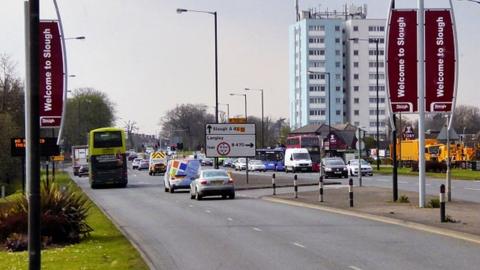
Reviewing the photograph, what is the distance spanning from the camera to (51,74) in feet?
75.2

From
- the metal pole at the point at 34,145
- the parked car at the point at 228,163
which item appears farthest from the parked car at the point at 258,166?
the metal pole at the point at 34,145

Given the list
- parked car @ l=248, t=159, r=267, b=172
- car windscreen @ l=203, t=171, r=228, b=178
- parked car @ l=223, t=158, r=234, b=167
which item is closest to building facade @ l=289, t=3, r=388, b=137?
parked car @ l=223, t=158, r=234, b=167

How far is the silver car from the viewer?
3516 cm

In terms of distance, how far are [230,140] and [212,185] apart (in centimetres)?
1410

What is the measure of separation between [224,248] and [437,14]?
14434 millimetres

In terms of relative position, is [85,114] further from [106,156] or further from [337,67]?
[106,156]

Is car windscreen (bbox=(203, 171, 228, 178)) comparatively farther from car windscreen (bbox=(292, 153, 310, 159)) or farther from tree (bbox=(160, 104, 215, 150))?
tree (bbox=(160, 104, 215, 150))

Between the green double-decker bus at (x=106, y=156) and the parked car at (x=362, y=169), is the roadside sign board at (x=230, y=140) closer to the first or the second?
the green double-decker bus at (x=106, y=156)

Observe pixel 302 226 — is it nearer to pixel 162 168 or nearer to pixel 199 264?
pixel 199 264

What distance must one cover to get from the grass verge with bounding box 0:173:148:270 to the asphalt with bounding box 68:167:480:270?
16.7 inches

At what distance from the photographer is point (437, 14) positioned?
86.2ft

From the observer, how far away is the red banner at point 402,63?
2653 cm

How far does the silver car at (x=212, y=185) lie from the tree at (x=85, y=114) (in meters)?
94.5

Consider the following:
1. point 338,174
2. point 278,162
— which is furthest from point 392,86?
point 278,162
